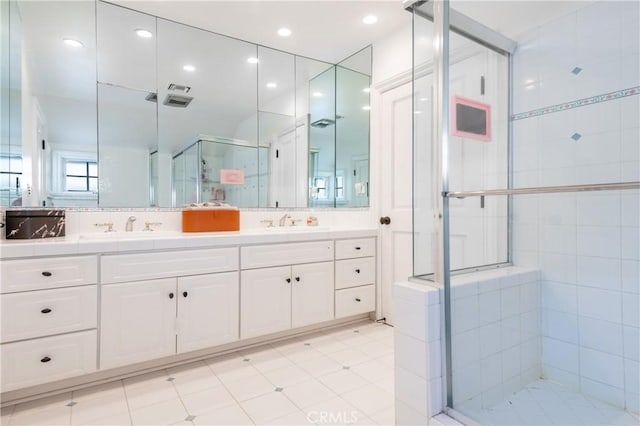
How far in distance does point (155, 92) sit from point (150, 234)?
1056 mm

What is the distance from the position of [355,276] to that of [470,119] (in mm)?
1575

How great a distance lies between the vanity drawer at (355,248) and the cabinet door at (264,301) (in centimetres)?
49

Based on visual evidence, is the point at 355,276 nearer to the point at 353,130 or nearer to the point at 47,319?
the point at 353,130

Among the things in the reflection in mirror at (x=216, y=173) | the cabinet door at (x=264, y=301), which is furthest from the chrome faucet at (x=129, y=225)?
the cabinet door at (x=264, y=301)

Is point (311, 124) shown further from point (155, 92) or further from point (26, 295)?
point (26, 295)

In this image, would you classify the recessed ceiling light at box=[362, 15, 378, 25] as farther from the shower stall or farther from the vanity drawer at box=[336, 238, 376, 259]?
the vanity drawer at box=[336, 238, 376, 259]

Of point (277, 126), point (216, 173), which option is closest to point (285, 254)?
point (216, 173)

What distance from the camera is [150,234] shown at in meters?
2.36

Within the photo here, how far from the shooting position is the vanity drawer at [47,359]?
165cm

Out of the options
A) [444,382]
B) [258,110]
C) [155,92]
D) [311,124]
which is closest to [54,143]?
[155,92]

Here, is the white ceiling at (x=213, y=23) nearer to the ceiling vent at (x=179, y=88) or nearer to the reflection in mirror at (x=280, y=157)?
the ceiling vent at (x=179, y=88)

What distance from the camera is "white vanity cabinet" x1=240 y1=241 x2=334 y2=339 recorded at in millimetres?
2332

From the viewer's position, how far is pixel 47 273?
1.73 metres

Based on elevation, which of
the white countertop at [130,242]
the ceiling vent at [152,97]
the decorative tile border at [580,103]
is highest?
the ceiling vent at [152,97]
